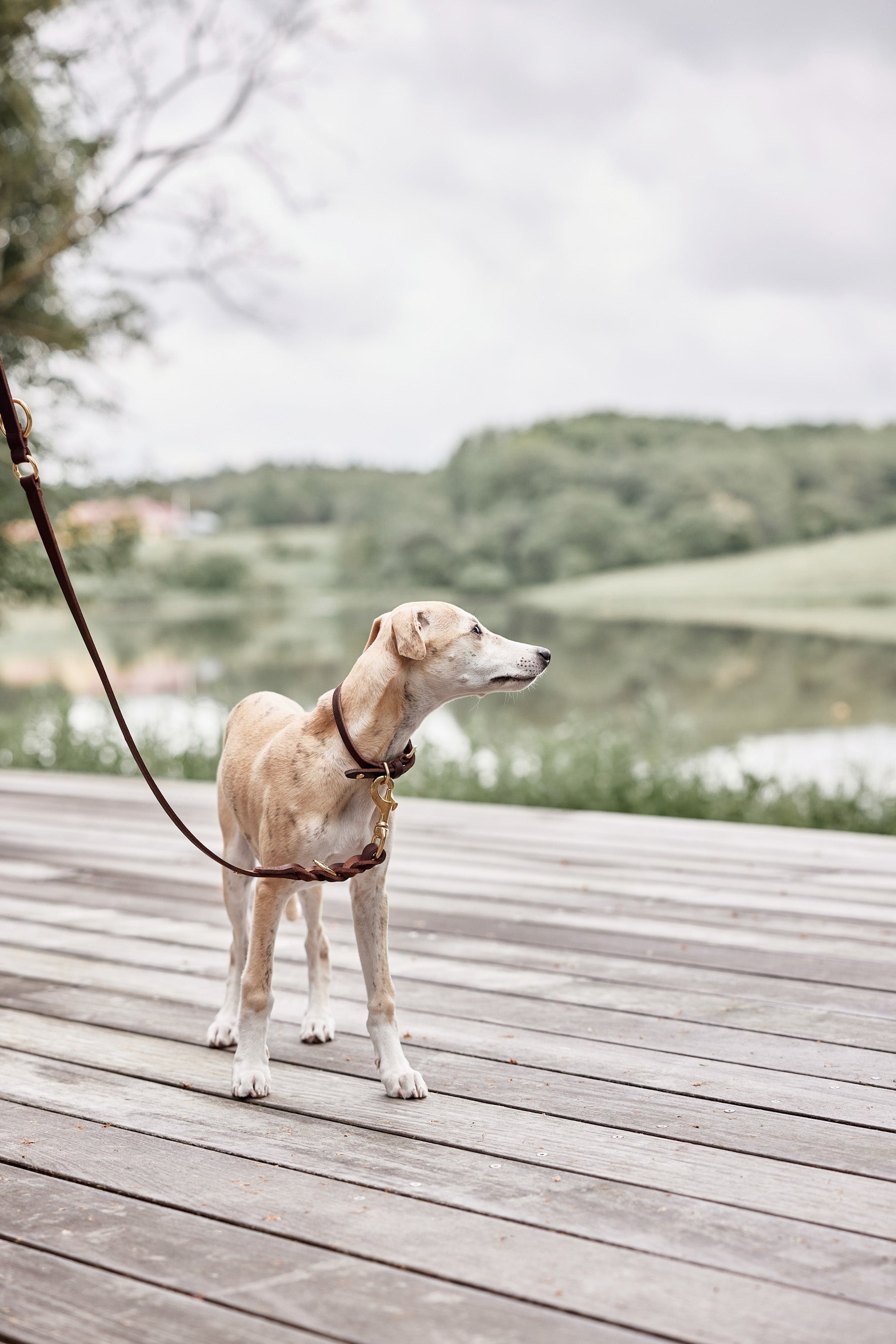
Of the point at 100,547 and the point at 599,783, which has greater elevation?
the point at 100,547

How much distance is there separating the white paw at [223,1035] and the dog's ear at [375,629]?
960 millimetres

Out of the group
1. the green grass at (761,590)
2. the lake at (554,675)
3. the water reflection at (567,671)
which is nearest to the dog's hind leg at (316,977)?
the lake at (554,675)

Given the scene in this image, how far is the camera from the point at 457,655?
98.8 inches

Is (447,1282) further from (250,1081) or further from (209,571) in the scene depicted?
(209,571)

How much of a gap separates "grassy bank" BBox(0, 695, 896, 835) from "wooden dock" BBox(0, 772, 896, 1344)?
272 cm

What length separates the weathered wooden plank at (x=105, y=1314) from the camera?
5.39ft

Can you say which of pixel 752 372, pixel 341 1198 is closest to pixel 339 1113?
pixel 341 1198

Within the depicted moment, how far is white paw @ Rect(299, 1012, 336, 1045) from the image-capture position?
293 centimetres

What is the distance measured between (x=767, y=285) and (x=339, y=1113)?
1095 inches

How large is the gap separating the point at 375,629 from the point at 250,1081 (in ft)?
3.16

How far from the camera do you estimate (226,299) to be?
10898 millimetres

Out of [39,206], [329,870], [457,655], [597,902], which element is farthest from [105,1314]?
[39,206]

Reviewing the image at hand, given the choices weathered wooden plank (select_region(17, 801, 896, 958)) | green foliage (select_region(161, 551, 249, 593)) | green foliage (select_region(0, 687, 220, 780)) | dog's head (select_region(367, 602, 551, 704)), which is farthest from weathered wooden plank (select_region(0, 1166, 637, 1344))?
green foliage (select_region(161, 551, 249, 593))

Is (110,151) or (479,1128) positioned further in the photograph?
(110,151)
